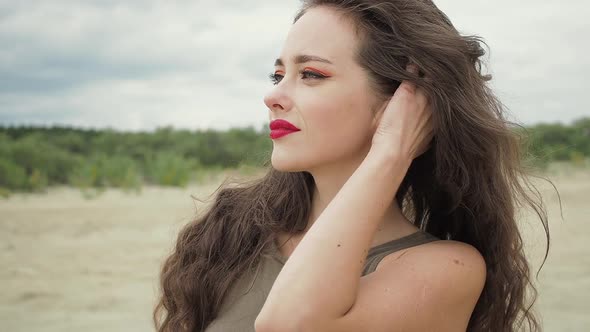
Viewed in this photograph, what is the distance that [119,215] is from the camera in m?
10.6

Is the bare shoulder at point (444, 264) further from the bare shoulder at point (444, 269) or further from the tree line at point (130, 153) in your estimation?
the tree line at point (130, 153)

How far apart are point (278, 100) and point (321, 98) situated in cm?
16

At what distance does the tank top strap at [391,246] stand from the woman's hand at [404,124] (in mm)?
353

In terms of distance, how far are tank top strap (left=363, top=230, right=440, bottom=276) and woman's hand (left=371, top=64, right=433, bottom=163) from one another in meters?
0.35

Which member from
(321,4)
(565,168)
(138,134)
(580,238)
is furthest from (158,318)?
(138,134)

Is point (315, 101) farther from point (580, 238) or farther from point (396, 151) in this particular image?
point (580, 238)

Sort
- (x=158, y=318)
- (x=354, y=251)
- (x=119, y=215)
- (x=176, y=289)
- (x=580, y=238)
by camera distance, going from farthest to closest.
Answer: (x=119, y=215)
(x=580, y=238)
(x=158, y=318)
(x=176, y=289)
(x=354, y=251)

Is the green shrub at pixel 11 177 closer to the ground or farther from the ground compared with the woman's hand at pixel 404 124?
closer to the ground

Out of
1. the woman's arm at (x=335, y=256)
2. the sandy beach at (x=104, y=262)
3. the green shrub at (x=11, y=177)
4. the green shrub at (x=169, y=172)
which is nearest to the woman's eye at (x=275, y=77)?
the woman's arm at (x=335, y=256)

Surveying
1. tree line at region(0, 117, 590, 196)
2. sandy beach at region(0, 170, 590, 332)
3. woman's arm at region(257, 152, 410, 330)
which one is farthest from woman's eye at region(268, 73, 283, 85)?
tree line at region(0, 117, 590, 196)

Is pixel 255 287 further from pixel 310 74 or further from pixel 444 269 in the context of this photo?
pixel 310 74

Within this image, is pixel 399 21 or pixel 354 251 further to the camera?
pixel 399 21

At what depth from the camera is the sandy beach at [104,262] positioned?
607 centimetres

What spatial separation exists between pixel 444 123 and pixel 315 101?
1.61 feet
